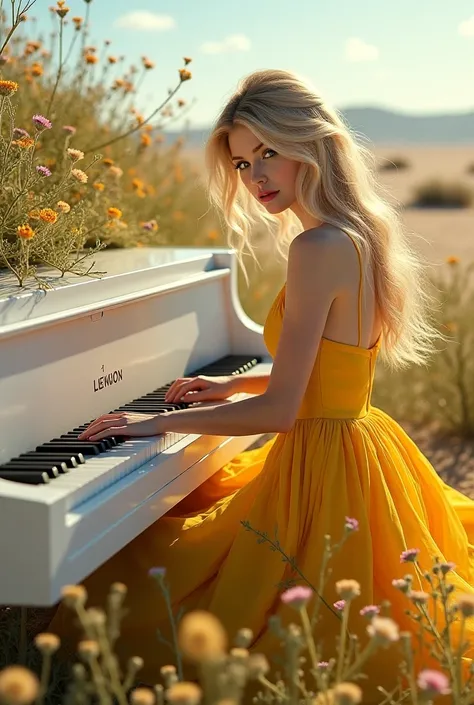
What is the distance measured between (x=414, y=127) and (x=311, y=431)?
17169cm

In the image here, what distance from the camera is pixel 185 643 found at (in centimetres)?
116

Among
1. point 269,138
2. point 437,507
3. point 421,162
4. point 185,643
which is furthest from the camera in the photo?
point 421,162

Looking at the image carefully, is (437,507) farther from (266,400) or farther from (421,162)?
(421,162)

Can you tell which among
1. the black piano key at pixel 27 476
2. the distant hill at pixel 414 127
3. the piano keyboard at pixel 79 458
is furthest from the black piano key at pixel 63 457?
the distant hill at pixel 414 127

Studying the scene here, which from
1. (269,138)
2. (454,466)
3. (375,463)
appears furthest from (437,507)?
(454,466)

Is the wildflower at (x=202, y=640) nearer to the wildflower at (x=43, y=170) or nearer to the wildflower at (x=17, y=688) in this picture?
the wildflower at (x=17, y=688)

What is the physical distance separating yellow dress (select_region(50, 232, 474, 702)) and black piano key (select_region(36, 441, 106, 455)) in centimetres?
44

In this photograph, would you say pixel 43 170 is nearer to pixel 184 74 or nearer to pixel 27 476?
pixel 27 476

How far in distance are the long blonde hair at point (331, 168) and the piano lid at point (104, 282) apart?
0.52 meters

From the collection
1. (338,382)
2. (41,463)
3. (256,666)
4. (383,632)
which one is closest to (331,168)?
(338,382)

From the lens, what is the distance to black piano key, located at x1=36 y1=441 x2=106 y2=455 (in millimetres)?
2779

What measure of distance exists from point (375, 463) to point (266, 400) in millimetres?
408

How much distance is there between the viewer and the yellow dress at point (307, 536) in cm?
292

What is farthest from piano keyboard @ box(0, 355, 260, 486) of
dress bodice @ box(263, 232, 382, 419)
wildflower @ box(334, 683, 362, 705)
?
wildflower @ box(334, 683, 362, 705)
